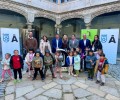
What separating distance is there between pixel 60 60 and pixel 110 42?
370cm

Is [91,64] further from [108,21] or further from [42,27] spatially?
[42,27]

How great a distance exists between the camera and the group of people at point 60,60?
4711mm

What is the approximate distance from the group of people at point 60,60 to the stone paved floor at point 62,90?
304 mm

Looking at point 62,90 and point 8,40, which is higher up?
point 8,40

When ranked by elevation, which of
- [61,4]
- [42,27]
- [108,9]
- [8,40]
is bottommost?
[8,40]

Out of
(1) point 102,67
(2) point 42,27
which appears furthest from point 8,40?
(2) point 42,27

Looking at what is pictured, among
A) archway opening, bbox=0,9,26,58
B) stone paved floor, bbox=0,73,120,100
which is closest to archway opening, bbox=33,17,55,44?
archway opening, bbox=0,9,26,58

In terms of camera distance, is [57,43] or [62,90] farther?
[57,43]

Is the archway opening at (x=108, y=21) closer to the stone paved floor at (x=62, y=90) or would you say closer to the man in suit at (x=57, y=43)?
the man in suit at (x=57, y=43)

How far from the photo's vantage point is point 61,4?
1262 cm

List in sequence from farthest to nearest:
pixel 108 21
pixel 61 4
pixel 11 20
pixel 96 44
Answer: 1. pixel 61 4
2. pixel 108 21
3. pixel 11 20
4. pixel 96 44

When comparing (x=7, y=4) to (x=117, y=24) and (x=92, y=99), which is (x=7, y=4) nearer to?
(x=92, y=99)

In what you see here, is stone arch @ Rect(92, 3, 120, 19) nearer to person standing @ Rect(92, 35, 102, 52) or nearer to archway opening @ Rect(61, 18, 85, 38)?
archway opening @ Rect(61, 18, 85, 38)

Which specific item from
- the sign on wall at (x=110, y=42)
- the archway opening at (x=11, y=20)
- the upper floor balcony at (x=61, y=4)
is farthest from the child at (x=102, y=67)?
the archway opening at (x=11, y=20)
